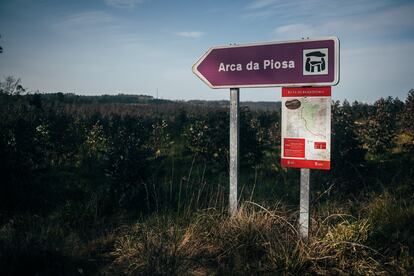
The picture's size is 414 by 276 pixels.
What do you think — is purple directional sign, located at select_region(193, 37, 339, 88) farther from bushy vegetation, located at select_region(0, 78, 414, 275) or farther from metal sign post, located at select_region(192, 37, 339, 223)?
bushy vegetation, located at select_region(0, 78, 414, 275)

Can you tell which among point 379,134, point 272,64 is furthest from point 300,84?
point 379,134

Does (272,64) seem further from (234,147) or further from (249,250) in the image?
(249,250)

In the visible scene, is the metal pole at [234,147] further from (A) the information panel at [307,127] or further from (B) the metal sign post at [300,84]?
(A) the information panel at [307,127]

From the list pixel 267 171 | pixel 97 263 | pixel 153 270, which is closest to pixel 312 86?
pixel 153 270

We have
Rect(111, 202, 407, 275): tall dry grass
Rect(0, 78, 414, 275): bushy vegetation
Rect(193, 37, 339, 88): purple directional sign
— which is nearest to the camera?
Rect(111, 202, 407, 275): tall dry grass

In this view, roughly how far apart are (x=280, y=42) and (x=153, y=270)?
2601mm

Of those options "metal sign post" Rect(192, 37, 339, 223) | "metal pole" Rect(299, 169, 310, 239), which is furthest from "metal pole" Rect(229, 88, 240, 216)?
"metal pole" Rect(299, 169, 310, 239)

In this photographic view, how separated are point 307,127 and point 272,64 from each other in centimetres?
78

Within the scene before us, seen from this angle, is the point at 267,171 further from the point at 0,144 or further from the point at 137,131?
the point at 0,144

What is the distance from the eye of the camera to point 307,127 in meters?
3.35

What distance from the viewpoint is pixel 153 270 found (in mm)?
2893

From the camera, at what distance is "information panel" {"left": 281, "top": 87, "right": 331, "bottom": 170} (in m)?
3.25

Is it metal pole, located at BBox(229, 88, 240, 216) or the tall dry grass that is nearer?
the tall dry grass

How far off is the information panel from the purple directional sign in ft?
0.39
